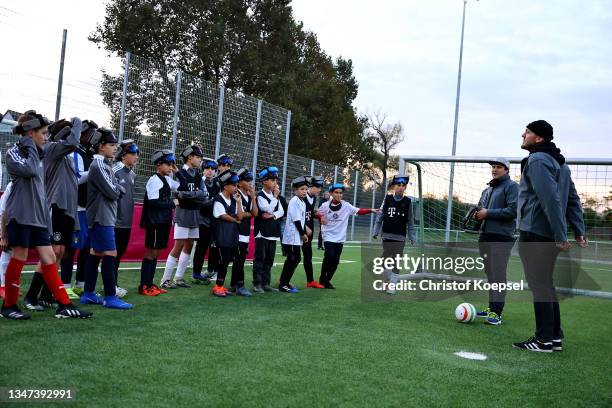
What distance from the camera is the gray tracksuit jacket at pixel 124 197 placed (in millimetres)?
7266

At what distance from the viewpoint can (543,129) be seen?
5.84 m

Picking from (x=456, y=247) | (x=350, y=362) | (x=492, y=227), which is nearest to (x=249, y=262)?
(x=456, y=247)

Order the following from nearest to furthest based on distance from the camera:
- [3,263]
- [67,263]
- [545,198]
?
[545,198] → [3,263] → [67,263]

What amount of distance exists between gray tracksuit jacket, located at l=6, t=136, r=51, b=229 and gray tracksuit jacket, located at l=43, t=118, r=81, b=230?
1.33ft

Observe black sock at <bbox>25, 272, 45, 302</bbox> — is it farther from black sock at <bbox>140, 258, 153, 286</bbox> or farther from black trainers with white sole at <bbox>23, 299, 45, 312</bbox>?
black sock at <bbox>140, 258, 153, 286</bbox>

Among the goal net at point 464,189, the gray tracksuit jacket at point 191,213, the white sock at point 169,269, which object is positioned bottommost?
the white sock at point 169,269

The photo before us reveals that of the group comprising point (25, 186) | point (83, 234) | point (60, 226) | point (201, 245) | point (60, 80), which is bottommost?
point (201, 245)

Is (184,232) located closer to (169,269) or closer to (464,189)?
(169,269)

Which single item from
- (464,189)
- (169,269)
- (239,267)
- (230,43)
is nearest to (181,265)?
(169,269)

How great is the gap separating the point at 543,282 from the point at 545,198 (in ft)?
2.78

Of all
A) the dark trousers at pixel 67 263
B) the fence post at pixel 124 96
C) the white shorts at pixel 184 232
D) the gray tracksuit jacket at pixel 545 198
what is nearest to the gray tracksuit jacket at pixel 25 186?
the dark trousers at pixel 67 263

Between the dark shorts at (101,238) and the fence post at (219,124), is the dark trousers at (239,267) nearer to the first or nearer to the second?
the dark shorts at (101,238)

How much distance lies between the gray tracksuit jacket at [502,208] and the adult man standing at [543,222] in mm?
1152

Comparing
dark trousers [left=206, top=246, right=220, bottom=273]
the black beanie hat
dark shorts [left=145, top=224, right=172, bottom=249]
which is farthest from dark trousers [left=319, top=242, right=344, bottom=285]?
the black beanie hat
